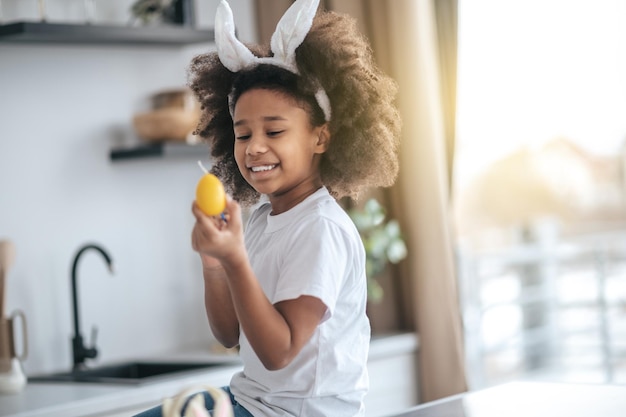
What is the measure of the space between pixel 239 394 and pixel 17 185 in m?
1.79

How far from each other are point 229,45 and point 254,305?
47 centimetres

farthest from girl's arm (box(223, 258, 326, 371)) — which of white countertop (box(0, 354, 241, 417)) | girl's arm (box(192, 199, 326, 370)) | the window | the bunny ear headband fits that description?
the window

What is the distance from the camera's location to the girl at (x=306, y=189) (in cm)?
148

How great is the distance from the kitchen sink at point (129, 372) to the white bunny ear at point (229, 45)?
1.58 metres

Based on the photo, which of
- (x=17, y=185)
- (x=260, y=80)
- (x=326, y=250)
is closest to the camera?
(x=326, y=250)

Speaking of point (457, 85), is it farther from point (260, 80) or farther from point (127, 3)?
point (260, 80)

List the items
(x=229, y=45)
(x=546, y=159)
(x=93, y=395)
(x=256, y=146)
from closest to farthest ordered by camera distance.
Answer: (x=256, y=146) → (x=229, y=45) → (x=93, y=395) → (x=546, y=159)

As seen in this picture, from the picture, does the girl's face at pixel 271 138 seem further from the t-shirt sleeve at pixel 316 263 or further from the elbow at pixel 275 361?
the elbow at pixel 275 361

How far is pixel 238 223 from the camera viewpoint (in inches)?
51.0

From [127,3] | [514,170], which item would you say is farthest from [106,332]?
[514,170]

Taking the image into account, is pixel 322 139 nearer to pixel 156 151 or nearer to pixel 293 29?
pixel 293 29

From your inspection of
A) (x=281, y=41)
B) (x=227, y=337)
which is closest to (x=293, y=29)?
(x=281, y=41)

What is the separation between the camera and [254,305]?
1356 mm

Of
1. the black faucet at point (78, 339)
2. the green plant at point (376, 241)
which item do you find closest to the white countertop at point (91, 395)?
the black faucet at point (78, 339)
